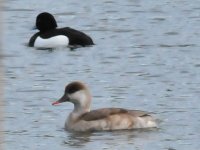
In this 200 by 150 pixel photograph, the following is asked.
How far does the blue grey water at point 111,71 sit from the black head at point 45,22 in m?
0.37

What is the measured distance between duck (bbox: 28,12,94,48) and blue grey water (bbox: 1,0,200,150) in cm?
22

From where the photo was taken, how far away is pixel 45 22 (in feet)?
60.7

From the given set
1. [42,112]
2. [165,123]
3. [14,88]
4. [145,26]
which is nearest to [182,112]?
[165,123]

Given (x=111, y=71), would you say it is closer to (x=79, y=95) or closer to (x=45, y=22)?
(x=79, y=95)

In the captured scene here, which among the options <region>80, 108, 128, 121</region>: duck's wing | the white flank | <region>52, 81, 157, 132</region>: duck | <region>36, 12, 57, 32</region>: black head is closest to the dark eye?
<region>52, 81, 157, 132</region>: duck

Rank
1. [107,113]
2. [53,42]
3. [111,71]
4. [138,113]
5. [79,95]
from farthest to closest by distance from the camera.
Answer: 1. [53,42]
2. [111,71]
3. [79,95]
4. [107,113]
5. [138,113]

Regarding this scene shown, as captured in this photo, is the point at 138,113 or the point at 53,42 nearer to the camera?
the point at 138,113

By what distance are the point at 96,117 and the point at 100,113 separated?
3.0 inches

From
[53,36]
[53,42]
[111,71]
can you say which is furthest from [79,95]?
[53,36]

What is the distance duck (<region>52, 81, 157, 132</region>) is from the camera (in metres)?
10.6

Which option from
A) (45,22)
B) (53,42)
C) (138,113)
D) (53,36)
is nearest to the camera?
(138,113)

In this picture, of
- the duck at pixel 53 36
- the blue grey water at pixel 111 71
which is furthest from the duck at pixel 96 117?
the duck at pixel 53 36

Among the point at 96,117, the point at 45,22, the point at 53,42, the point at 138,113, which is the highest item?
the point at 138,113

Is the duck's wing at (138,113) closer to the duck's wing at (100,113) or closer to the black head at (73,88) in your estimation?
the duck's wing at (100,113)
